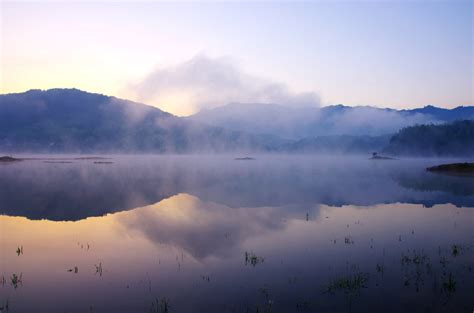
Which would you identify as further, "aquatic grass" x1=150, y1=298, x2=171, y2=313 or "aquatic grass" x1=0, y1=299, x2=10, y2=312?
"aquatic grass" x1=0, y1=299, x2=10, y2=312

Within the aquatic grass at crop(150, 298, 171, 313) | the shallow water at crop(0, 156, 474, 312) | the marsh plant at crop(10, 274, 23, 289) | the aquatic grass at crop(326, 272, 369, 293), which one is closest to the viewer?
the aquatic grass at crop(150, 298, 171, 313)

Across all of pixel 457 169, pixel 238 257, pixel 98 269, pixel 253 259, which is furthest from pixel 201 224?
pixel 457 169

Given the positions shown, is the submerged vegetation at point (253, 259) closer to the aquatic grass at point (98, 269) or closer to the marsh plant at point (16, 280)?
the aquatic grass at point (98, 269)

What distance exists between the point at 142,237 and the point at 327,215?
60.5ft

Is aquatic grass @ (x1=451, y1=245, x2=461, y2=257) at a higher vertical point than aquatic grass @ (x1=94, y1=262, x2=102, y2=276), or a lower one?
higher

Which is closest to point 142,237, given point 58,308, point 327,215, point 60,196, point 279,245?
point 279,245

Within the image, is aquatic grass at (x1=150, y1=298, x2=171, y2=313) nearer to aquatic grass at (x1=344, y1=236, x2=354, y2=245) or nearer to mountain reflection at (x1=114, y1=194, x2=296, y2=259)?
mountain reflection at (x1=114, y1=194, x2=296, y2=259)

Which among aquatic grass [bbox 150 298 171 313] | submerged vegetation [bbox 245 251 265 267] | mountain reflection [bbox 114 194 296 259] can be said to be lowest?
aquatic grass [bbox 150 298 171 313]

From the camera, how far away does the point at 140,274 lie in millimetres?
19219

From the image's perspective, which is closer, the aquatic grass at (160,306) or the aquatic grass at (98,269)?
the aquatic grass at (160,306)

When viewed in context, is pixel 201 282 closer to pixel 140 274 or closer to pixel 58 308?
pixel 140 274

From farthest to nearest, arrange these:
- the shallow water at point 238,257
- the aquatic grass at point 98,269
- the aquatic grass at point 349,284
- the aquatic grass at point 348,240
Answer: the aquatic grass at point 348,240
the aquatic grass at point 98,269
the aquatic grass at point 349,284
the shallow water at point 238,257

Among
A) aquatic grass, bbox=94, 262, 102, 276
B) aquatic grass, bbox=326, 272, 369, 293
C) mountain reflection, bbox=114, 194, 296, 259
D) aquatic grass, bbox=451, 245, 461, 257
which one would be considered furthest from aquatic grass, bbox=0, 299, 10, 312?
aquatic grass, bbox=451, 245, 461, 257

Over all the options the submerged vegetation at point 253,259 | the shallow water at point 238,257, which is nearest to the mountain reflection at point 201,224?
the shallow water at point 238,257
